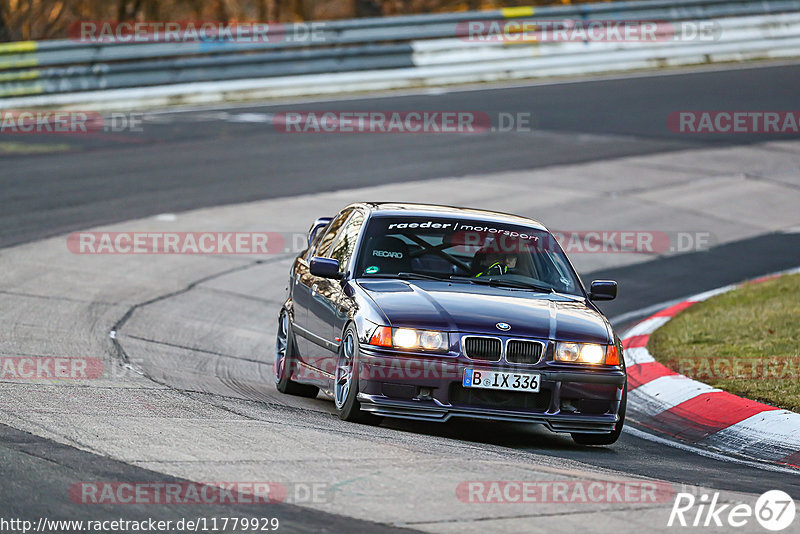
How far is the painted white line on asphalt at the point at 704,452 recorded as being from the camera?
24.9 feet

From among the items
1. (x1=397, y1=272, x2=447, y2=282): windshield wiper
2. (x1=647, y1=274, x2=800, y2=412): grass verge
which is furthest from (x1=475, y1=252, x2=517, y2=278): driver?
(x1=647, y1=274, x2=800, y2=412): grass verge

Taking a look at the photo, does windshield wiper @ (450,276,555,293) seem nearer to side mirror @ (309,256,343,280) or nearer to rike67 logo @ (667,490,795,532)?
side mirror @ (309,256,343,280)

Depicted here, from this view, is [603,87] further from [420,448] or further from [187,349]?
[420,448]

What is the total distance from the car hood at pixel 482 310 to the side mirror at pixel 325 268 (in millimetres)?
303

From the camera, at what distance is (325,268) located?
8570 millimetres

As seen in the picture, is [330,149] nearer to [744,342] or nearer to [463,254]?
[744,342]

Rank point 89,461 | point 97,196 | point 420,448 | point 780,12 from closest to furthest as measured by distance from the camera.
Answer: point 89,461
point 420,448
point 97,196
point 780,12

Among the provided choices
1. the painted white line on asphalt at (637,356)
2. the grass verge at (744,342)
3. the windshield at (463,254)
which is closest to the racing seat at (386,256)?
the windshield at (463,254)

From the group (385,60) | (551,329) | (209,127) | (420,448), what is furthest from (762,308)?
(385,60)

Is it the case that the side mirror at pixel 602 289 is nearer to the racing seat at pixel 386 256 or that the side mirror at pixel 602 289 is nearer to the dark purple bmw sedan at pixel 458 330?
the dark purple bmw sedan at pixel 458 330

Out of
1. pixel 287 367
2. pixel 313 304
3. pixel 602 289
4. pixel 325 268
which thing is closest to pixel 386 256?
pixel 325 268

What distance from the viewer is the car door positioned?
8.77m

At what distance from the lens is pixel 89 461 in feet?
18.9

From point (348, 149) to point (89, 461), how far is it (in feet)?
48.9
